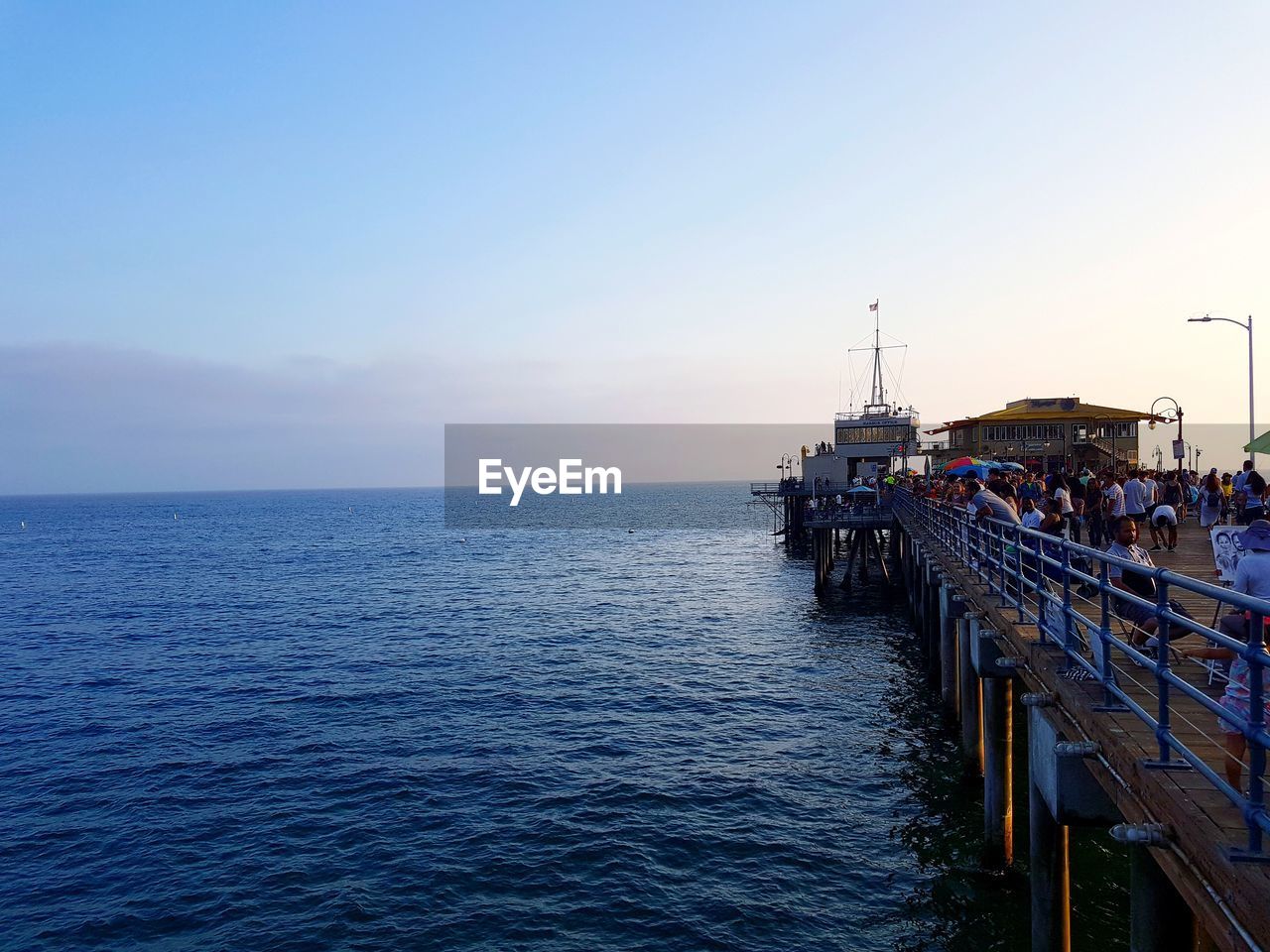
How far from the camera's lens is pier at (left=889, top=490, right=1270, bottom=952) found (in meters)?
3.90

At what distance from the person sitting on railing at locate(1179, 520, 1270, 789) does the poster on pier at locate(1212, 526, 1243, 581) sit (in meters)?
2.09

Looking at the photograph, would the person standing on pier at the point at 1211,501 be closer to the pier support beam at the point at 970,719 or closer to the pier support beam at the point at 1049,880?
the pier support beam at the point at 970,719

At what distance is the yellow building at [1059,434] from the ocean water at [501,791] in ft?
59.9

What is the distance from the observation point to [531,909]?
1094cm

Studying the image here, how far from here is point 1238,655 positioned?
14.5 ft

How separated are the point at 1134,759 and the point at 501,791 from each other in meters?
11.9

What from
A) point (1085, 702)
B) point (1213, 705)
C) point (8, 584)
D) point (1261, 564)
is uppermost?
point (1261, 564)

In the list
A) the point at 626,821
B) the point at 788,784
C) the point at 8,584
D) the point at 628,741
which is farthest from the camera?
the point at 8,584

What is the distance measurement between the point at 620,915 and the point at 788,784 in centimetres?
488

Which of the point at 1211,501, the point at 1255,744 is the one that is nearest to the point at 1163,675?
the point at 1255,744

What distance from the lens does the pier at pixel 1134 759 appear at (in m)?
3.90

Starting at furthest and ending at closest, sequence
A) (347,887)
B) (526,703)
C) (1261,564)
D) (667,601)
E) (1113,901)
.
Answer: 1. (667,601)
2. (526,703)
3. (347,887)
4. (1113,901)
5. (1261,564)

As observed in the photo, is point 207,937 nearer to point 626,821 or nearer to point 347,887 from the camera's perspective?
point 347,887

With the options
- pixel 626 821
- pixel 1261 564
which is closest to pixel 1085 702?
pixel 1261 564
